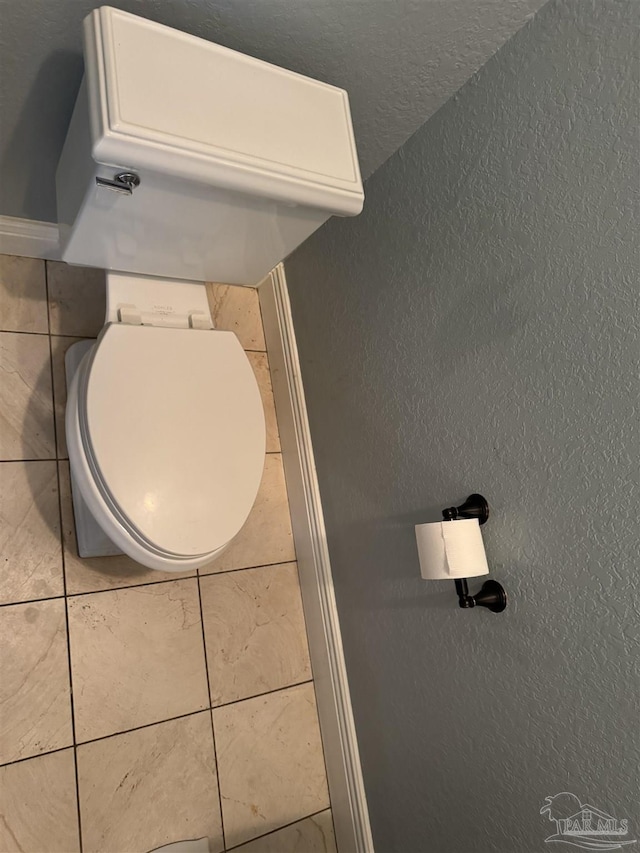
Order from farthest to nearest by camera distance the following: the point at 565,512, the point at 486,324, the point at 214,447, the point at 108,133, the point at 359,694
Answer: the point at 359,694 < the point at 214,447 < the point at 486,324 < the point at 565,512 < the point at 108,133

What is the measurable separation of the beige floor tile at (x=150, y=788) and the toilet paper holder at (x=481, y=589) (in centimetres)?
75

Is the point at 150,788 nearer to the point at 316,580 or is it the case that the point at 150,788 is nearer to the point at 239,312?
the point at 316,580

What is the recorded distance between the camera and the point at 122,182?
1.01 metres

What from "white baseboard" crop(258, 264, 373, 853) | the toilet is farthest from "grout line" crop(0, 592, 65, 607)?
"white baseboard" crop(258, 264, 373, 853)

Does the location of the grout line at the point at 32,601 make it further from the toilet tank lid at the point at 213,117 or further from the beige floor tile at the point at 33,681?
the toilet tank lid at the point at 213,117

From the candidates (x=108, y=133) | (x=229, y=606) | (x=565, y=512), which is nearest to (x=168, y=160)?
(x=108, y=133)

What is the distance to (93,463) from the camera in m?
1.17

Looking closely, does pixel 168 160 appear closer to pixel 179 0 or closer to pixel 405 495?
pixel 179 0

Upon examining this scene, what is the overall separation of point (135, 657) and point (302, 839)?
590 millimetres

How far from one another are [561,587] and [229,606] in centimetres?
86

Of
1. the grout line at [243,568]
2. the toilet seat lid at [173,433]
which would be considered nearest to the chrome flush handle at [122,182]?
the toilet seat lid at [173,433]

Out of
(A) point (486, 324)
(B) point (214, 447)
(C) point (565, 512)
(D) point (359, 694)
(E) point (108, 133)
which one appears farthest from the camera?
(D) point (359, 694)

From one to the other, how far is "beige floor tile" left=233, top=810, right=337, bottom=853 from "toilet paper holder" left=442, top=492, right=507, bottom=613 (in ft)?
2.64

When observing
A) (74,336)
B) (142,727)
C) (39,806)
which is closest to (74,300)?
(74,336)
